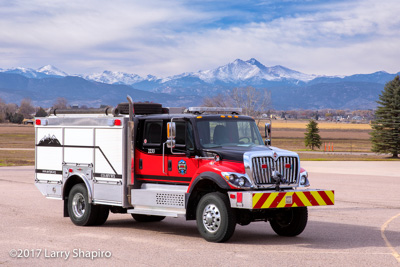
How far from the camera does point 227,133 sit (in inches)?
493

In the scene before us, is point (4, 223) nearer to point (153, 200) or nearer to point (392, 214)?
point (153, 200)

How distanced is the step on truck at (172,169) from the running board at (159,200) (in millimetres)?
20

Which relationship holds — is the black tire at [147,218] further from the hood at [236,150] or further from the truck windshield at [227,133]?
the hood at [236,150]

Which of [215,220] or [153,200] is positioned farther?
[153,200]

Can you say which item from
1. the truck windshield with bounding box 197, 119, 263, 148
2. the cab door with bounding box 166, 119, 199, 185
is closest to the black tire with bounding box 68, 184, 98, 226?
the cab door with bounding box 166, 119, 199, 185

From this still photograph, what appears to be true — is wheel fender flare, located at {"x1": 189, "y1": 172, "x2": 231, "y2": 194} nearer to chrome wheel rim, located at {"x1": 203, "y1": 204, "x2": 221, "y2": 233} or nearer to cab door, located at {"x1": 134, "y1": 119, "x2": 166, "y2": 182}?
chrome wheel rim, located at {"x1": 203, "y1": 204, "x2": 221, "y2": 233}

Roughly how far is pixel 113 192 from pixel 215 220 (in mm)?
2746

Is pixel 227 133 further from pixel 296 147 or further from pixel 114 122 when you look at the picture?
pixel 296 147

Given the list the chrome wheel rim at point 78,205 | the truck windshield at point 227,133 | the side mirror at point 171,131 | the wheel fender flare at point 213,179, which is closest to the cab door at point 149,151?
the side mirror at point 171,131

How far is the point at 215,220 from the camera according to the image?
37.2ft

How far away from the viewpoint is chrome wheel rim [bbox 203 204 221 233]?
1132cm

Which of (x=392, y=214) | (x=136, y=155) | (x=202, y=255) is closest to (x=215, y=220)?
(x=202, y=255)

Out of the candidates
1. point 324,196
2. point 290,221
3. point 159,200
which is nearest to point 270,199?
point 324,196

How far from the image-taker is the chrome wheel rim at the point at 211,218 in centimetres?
1132
